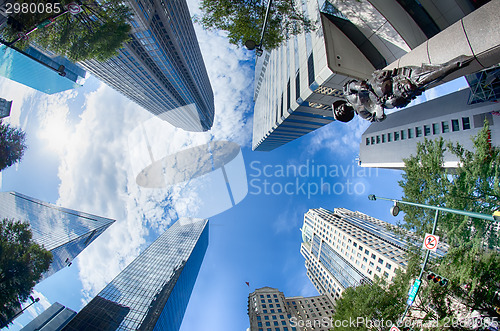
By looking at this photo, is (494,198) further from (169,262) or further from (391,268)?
(169,262)

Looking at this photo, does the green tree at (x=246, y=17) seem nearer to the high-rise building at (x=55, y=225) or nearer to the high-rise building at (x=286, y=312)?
the high-rise building at (x=286, y=312)

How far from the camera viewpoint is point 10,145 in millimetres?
15805

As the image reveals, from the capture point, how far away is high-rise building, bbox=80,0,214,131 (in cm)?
3472

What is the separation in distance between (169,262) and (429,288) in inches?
2923

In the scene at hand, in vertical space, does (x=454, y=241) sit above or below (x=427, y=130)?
below

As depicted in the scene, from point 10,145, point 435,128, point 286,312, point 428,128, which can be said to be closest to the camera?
point 10,145

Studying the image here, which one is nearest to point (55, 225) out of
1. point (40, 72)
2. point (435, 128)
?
point (40, 72)

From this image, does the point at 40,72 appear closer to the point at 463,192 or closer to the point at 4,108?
the point at 4,108

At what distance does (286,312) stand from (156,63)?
67.7m

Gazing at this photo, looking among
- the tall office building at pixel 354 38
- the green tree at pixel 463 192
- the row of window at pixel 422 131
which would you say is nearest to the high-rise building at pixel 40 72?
the tall office building at pixel 354 38

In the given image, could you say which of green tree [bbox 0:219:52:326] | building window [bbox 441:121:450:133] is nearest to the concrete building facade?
building window [bbox 441:121:450:133]

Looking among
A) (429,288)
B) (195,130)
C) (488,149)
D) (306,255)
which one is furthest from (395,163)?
(195,130)

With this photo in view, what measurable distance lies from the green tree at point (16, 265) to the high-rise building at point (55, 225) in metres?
42.0

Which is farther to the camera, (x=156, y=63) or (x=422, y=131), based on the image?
(x=156, y=63)
